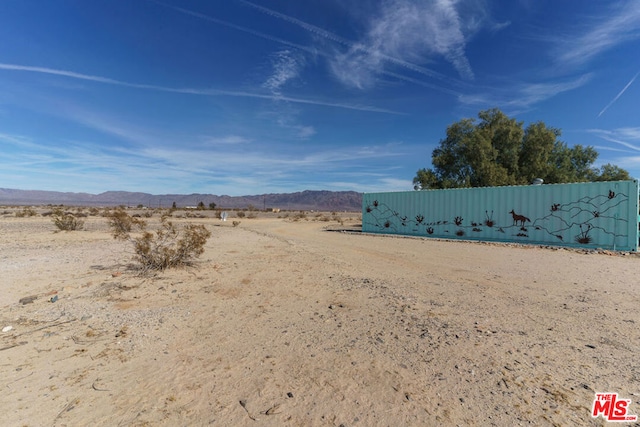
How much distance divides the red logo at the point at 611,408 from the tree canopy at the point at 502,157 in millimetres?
24573

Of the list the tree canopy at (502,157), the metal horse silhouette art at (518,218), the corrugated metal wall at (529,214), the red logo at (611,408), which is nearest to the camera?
the red logo at (611,408)

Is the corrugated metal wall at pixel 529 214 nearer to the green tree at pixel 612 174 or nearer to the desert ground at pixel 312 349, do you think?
the desert ground at pixel 312 349

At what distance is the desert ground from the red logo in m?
0.05

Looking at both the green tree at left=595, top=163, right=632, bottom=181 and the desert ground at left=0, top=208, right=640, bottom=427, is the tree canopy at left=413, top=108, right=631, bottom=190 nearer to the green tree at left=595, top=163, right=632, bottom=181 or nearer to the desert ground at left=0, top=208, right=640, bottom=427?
the green tree at left=595, top=163, right=632, bottom=181

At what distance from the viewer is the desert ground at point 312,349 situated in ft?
8.21

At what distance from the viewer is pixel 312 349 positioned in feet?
11.7

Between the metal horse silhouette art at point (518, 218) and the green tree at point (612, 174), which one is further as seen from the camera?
the green tree at point (612, 174)

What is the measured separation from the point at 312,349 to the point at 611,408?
2586 mm

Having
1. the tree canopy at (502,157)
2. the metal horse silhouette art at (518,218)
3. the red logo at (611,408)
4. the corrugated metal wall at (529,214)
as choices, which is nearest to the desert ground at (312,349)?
the red logo at (611,408)

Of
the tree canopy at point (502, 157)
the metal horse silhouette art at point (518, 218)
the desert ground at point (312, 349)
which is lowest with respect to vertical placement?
the desert ground at point (312, 349)

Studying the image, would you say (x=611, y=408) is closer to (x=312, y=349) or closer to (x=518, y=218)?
(x=312, y=349)

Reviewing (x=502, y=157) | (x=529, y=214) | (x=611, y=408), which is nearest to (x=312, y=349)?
(x=611, y=408)

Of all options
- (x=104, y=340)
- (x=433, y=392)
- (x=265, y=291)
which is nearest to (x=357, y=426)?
(x=433, y=392)

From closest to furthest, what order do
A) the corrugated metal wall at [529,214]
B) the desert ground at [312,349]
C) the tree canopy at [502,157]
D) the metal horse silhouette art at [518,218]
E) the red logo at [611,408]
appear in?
1. the red logo at [611,408]
2. the desert ground at [312,349]
3. the corrugated metal wall at [529,214]
4. the metal horse silhouette art at [518,218]
5. the tree canopy at [502,157]
